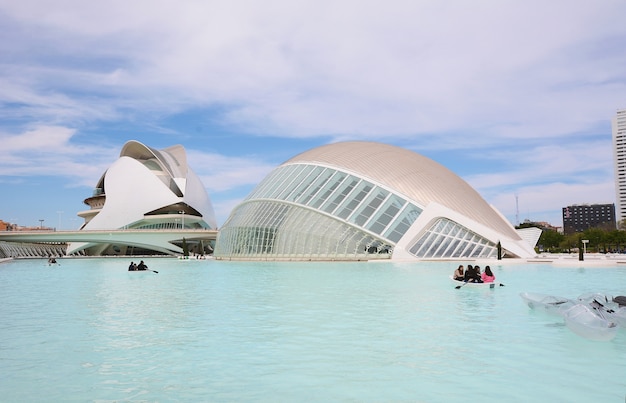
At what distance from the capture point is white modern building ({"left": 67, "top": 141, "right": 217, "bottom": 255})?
90.2 meters

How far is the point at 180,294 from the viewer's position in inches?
714

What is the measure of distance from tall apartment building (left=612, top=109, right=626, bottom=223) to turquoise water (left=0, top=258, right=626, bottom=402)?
195m

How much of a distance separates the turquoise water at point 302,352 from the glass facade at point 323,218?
21.9 meters

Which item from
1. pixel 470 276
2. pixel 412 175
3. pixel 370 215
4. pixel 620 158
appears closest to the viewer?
pixel 470 276

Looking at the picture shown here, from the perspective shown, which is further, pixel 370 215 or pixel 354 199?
pixel 354 199

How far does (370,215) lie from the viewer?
38.3 m

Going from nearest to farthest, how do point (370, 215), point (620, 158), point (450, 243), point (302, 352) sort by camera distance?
point (302, 352) < point (450, 243) < point (370, 215) < point (620, 158)

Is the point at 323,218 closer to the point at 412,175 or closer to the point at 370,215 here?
the point at 370,215

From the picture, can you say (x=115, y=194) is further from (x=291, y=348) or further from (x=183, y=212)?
(x=291, y=348)

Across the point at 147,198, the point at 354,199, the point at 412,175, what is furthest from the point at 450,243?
the point at 147,198

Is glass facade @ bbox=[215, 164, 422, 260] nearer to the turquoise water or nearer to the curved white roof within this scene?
the curved white roof

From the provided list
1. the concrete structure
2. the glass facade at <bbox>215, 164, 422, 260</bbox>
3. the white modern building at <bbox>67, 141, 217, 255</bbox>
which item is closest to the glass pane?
the glass facade at <bbox>215, 164, 422, 260</bbox>

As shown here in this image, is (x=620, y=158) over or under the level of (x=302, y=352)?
over

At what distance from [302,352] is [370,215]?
29.8 metres
